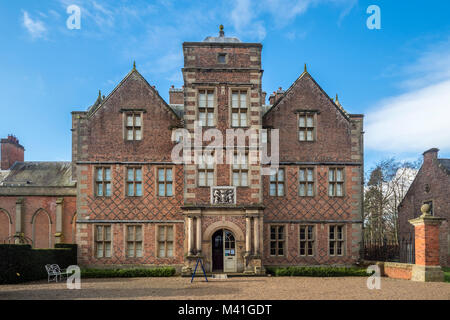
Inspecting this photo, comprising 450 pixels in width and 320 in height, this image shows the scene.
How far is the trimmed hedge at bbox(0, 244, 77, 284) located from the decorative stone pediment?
29.4 feet

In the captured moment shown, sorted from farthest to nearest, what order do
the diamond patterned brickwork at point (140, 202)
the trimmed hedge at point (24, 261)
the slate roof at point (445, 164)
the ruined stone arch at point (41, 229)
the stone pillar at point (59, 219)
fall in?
the slate roof at point (445, 164), the ruined stone arch at point (41, 229), the stone pillar at point (59, 219), the diamond patterned brickwork at point (140, 202), the trimmed hedge at point (24, 261)

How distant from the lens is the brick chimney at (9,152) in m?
35.0

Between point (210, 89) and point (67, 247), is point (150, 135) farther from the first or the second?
point (67, 247)

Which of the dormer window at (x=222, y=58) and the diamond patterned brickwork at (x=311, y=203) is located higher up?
the dormer window at (x=222, y=58)

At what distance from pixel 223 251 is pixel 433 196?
17.0m

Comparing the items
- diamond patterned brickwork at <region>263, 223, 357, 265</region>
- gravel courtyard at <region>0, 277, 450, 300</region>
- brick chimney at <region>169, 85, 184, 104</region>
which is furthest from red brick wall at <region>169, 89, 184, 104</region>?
gravel courtyard at <region>0, 277, 450, 300</region>

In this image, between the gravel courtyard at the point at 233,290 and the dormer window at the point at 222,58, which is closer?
the gravel courtyard at the point at 233,290

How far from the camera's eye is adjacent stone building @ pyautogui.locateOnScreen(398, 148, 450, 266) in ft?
98.0

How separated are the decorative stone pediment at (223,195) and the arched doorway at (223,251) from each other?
5.33 ft

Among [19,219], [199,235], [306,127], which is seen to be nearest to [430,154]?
[306,127]

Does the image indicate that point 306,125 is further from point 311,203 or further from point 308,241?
point 308,241

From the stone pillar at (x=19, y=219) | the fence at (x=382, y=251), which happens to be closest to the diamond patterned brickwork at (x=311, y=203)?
the fence at (x=382, y=251)

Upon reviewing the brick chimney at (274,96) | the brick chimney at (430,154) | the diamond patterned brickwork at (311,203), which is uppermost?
the brick chimney at (274,96)

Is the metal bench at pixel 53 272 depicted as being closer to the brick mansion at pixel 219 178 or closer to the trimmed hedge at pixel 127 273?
the trimmed hedge at pixel 127 273
